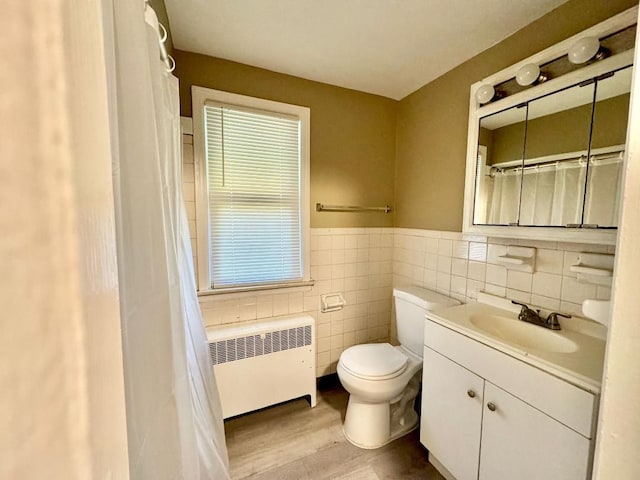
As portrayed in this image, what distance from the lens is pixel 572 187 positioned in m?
1.16

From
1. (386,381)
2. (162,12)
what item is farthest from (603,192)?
(162,12)

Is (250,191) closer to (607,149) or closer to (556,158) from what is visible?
(556,158)

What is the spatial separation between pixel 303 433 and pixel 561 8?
2489 mm

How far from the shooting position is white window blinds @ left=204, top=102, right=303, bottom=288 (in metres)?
1.66

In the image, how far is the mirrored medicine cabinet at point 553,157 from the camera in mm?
1035

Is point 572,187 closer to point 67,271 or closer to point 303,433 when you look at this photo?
point 67,271

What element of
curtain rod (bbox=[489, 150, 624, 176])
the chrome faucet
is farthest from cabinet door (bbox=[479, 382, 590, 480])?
curtain rod (bbox=[489, 150, 624, 176])

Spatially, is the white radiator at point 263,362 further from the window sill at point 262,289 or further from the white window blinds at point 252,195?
the white window blinds at point 252,195

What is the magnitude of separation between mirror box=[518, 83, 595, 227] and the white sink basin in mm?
475

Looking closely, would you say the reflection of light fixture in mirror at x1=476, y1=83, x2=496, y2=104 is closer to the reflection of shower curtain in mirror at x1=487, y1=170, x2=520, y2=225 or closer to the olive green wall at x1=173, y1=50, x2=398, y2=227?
the reflection of shower curtain in mirror at x1=487, y1=170, x2=520, y2=225

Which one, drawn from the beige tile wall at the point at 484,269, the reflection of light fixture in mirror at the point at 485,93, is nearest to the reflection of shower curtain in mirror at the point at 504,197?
the beige tile wall at the point at 484,269

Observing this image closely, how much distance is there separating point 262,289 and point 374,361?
0.82 m

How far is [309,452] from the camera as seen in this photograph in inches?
58.5

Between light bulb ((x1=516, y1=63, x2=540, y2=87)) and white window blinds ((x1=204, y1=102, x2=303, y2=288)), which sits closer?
light bulb ((x1=516, y1=63, x2=540, y2=87))
